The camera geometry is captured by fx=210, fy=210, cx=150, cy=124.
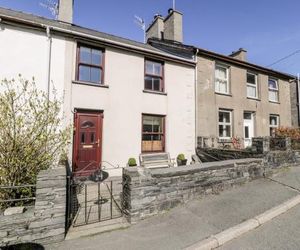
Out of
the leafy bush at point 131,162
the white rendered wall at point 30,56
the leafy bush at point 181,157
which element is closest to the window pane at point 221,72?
the leafy bush at point 181,157

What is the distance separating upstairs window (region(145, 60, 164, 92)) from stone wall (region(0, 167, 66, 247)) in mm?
6840

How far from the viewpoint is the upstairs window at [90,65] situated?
8.49 metres

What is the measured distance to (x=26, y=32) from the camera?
25.2 ft

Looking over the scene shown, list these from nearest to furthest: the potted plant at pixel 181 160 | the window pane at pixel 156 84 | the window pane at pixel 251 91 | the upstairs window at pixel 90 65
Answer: the upstairs window at pixel 90 65
the potted plant at pixel 181 160
the window pane at pixel 156 84
the window pane at pixel 251 91

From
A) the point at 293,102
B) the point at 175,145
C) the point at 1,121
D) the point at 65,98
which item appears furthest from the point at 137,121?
the point at 293,102

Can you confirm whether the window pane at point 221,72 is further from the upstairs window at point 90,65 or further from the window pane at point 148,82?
the upstairs window at point 90,65

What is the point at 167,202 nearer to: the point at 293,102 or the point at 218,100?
the point at 218,100

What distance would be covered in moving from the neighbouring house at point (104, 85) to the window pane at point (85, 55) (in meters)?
0.04

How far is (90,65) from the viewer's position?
339 inches

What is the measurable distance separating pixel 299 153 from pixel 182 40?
330 inches

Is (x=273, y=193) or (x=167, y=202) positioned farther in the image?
(x=273, y=193)

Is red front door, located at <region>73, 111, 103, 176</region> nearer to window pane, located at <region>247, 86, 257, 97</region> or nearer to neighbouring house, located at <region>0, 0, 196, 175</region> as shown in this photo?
neighbouring house, located at <region>0, 0, 196, 175</region>

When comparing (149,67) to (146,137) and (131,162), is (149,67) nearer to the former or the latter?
(146,137)

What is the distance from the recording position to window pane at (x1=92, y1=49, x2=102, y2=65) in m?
8.76
